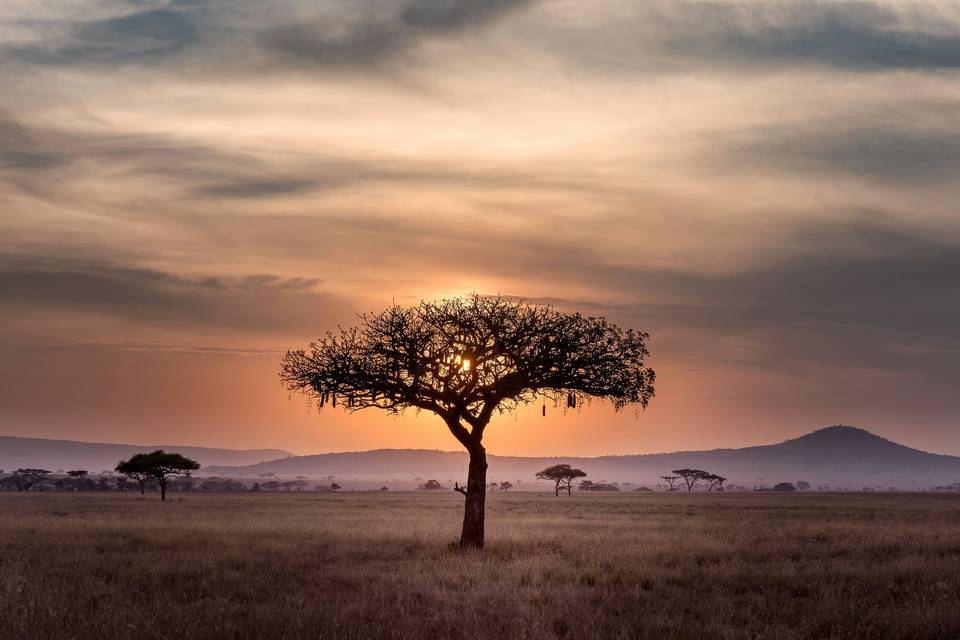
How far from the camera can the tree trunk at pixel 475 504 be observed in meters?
31.4

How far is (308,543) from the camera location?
3334 centimetres

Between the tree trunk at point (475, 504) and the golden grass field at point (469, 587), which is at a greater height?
the tree trunk at point (475, 504)

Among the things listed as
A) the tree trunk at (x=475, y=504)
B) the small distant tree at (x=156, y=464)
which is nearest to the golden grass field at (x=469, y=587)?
the tree trunk at (x=475, y=504)

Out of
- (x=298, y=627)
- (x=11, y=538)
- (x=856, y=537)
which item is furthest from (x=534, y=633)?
(x=856, y=537)

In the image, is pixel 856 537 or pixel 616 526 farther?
pixel 616 526

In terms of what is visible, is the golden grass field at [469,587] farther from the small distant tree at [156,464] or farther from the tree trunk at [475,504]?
the small distant tree at [156,464]

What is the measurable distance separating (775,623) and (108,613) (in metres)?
12.4

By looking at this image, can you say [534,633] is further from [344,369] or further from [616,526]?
[616,526]

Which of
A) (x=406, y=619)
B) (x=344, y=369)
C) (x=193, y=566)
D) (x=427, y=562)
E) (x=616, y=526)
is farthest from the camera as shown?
(x=616, y=526)

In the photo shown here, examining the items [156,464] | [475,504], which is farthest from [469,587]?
[156,464]

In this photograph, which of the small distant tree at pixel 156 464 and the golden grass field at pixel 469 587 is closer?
the golden grass field at pixel 469 587

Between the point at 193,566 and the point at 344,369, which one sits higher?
the point at 344,369

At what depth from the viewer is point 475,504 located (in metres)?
31.8

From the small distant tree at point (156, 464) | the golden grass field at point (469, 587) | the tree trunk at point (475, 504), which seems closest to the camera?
the golden grass field at point (469, 587)
